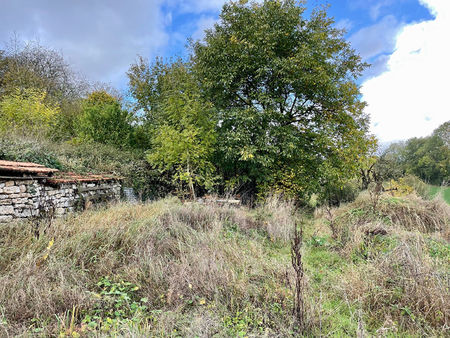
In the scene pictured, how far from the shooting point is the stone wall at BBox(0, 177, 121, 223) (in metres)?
4.78

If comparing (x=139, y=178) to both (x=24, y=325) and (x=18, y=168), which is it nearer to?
(x=18, y=168)

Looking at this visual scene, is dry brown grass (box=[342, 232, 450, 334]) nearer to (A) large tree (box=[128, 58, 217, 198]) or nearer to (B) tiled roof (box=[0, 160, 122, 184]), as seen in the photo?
(A) large tree (box=[128, 58, 217, 198])

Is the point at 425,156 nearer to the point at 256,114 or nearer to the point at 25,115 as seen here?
the point at 256,114

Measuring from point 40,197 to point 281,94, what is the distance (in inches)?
370

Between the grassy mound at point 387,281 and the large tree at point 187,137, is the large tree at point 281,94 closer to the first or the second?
the large tree at point 187,137

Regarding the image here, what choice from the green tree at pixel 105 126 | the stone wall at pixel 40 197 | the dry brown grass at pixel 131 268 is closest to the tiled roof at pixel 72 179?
the stone wall at pixel 40 197

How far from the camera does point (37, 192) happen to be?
5285 mm

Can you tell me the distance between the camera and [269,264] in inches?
142

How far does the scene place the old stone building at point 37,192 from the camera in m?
4.77

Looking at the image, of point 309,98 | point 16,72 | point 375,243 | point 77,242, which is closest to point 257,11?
point 309,98

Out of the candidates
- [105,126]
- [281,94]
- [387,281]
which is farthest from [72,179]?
[281,94]

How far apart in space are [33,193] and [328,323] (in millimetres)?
6132

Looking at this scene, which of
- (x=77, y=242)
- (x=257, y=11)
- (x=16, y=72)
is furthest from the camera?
(x=16, y=72)

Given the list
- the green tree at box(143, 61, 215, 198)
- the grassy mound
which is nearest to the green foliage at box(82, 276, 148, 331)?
the grassy mound
